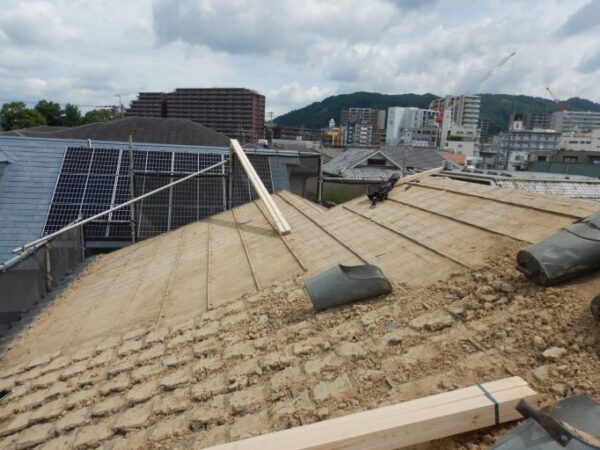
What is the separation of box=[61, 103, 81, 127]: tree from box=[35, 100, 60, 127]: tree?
3.85ft

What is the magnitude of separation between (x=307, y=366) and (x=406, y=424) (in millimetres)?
1422

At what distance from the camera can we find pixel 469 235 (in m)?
5.91

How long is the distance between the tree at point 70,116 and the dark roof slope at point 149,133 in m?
48.0

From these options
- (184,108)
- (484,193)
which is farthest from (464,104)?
(484,193)

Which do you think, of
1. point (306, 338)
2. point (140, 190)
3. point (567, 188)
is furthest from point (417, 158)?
point (306, 338)

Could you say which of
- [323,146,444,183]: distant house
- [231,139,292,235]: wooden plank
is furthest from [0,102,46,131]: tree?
[231,139,292,235]: wooden plank

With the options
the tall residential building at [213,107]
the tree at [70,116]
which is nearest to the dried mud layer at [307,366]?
the tree at [70,116]

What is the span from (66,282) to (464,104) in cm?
20878

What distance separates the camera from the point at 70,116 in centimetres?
7800

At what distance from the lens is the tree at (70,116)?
77438 mm

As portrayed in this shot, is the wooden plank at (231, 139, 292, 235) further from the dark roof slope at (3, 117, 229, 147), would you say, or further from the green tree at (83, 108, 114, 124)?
the green tree at (83, 108, 114, 124)

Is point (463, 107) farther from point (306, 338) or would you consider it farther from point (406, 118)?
point (306, 338)

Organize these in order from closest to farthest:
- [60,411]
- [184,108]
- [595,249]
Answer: [595,249] < [60,411] < [184,108]

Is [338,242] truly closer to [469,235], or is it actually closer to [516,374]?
[469,235]
